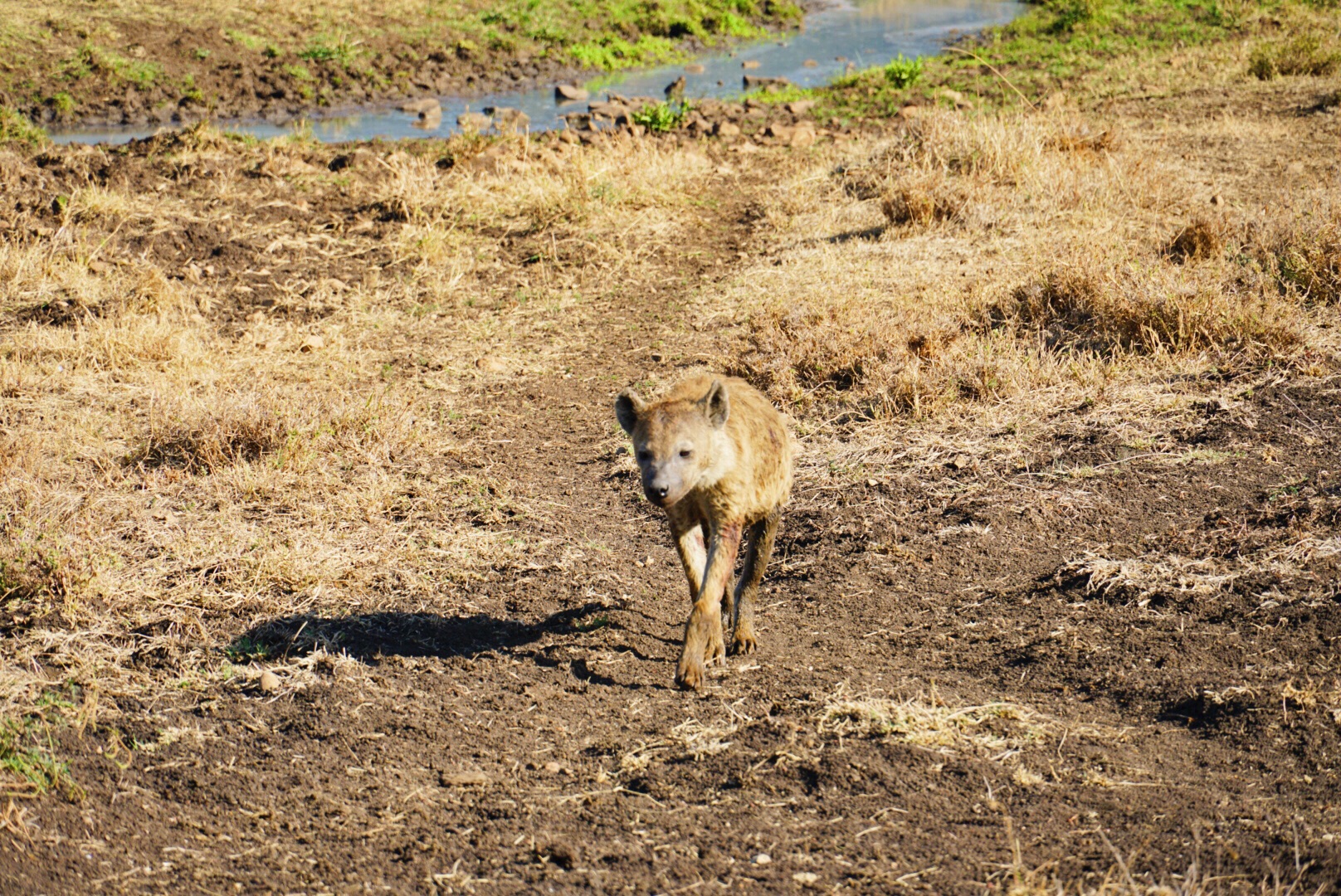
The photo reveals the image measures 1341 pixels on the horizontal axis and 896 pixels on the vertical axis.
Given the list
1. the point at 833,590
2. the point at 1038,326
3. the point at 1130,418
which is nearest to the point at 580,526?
the point at 833,590

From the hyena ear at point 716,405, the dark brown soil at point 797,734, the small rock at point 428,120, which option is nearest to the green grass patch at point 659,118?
the small rock at point 428,120

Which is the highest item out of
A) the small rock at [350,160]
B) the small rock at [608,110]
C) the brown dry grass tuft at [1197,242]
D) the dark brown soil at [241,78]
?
the dark brown soil at [241,78]

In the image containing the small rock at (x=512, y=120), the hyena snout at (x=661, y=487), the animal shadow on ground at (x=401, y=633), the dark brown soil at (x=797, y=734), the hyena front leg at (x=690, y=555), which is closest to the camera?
the dark brown soil at (x=797, y=734)

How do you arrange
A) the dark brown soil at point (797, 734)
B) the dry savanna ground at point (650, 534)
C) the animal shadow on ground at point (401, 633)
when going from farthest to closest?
the animal shadow on ground at point (401, 633) → the dry savanna ground at point (650, 534) → the dark brown soil at point (797, 734)

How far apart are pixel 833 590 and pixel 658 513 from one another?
1393mm

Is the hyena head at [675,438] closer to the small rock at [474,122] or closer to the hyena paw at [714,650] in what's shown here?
the hyena paw at [714,650]

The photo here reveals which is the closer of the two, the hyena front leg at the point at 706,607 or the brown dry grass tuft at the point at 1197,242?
the hyena front leg at the point at 706,607

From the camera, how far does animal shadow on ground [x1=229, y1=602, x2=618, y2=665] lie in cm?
561

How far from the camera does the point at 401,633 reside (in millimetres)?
5855

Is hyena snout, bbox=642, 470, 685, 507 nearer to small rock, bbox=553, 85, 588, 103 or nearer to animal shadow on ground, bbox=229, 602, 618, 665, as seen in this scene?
animal shadow on ground, bbox=229, 602, 618, 665

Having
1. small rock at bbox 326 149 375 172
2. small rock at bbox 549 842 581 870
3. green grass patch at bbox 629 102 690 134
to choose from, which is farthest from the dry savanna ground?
green grass patch at bbox 629 102 690 134

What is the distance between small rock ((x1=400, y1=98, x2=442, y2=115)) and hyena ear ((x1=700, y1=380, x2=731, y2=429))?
1514 centimetres

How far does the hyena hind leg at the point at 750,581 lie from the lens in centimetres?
570

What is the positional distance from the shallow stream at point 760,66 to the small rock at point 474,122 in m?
0.34
